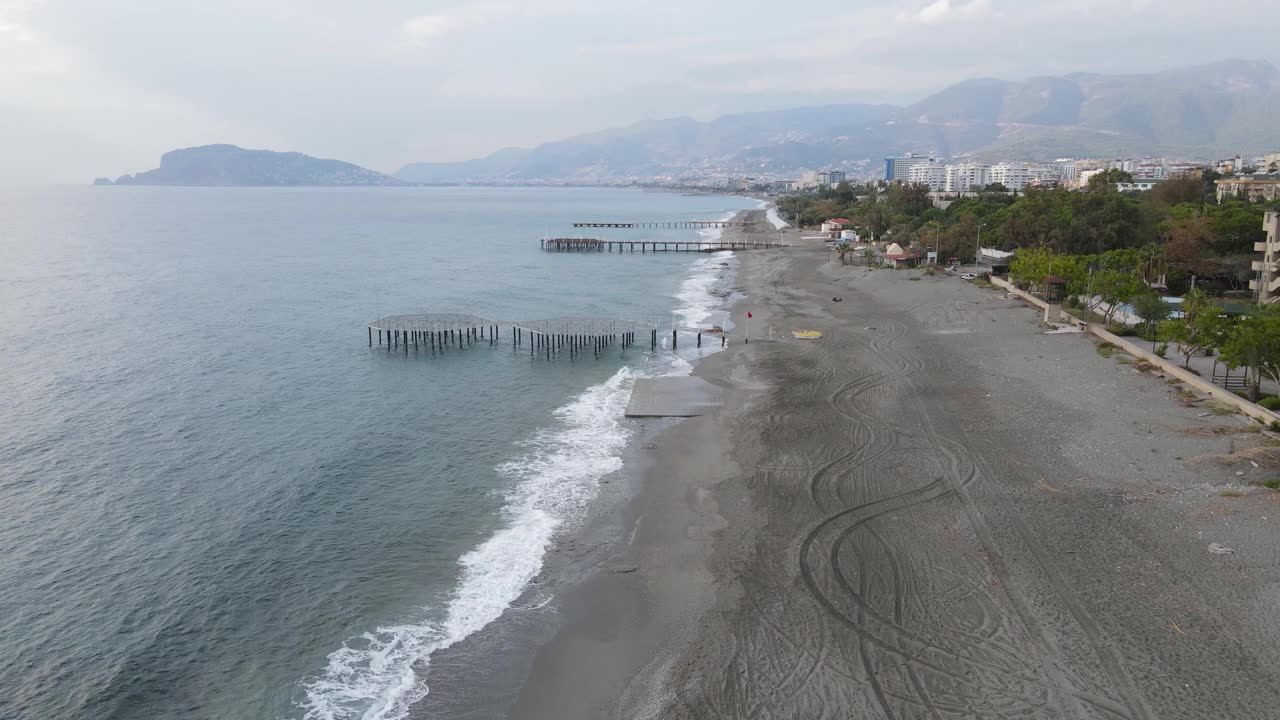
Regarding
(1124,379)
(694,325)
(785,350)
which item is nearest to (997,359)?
(1124,379)

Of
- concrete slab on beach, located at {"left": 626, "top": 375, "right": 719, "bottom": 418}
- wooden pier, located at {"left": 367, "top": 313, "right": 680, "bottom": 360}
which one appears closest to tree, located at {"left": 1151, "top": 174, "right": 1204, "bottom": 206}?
wooden pier, located at {"left": 367, "top": 313, "right": 680, "bottom": 360}

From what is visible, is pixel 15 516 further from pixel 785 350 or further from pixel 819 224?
pixel 819 224

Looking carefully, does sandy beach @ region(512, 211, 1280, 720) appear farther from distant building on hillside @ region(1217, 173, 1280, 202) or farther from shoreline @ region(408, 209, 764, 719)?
distant building on hillside @ region(1217, 173, 1280, 202)


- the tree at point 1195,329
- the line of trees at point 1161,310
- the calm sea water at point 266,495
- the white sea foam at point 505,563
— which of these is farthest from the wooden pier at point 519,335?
the line of trees at point 1161,310

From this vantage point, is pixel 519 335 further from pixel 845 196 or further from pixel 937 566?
pixel 845 196

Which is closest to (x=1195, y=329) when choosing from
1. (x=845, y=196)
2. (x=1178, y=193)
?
(x=1178, y=193)
